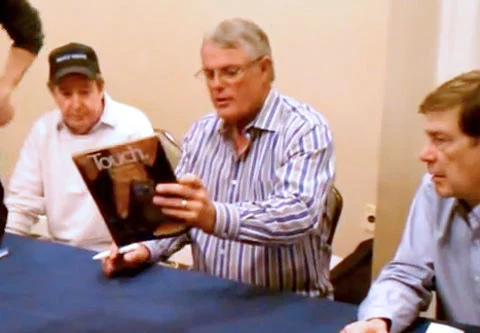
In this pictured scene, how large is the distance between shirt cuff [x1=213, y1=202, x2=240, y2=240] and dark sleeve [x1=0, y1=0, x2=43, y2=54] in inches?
26.2

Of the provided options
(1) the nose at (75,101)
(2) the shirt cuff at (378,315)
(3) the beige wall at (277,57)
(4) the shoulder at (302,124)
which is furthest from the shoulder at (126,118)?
(2) the shirt cuff at (378,315)

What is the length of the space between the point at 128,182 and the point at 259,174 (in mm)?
451

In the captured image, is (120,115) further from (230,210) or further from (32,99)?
(32,99)

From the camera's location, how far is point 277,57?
10.3ft

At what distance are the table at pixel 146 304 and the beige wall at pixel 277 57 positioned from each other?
143cm

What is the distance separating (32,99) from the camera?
3850 mm

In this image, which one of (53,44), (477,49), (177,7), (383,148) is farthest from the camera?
A: (53,44)

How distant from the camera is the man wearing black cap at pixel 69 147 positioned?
2.48 meters

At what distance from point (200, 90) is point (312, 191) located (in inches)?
63.1

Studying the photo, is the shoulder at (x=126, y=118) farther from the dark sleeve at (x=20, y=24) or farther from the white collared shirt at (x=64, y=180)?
the dark sleeve at (x=20, y=24)

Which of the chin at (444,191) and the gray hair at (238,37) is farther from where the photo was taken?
the gray hair at (238,37)

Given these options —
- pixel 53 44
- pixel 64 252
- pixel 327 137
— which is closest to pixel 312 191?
pixel 327 137

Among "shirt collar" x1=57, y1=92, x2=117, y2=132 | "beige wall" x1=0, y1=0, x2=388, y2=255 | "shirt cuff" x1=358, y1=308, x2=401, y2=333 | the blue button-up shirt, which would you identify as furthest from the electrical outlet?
"shirt cuff" x1=358, y1=308, x2=401, y2=333

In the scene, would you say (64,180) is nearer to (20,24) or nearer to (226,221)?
(20,24)
